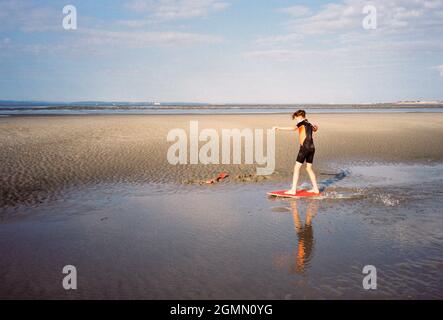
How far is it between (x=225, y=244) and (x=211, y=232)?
71 cm

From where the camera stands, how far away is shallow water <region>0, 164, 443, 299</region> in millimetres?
4977

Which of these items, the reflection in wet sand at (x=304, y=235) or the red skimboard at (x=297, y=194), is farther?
the red skimboard at (x=297, y=194)

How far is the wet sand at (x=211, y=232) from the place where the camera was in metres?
5.05

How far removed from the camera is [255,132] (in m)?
26.1

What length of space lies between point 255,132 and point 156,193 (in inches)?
640

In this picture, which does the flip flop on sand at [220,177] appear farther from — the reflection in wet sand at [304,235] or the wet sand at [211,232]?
the reflection in wet sand at [304,235]

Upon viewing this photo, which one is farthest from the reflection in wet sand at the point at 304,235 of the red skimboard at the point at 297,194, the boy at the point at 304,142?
the boy at the point at 304,142

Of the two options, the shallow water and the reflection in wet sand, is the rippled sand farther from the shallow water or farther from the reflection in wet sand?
the reflection in wet sand

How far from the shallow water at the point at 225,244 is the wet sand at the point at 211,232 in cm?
2

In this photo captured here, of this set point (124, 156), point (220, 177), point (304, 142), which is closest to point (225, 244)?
point (304, 142)

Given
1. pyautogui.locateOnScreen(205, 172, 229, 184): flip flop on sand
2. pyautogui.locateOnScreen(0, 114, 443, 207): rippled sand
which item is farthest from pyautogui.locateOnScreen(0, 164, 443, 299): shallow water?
pyautogui.locateOnScreen(0, 114, 443, 207): rippled sand

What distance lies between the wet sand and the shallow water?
2cm
